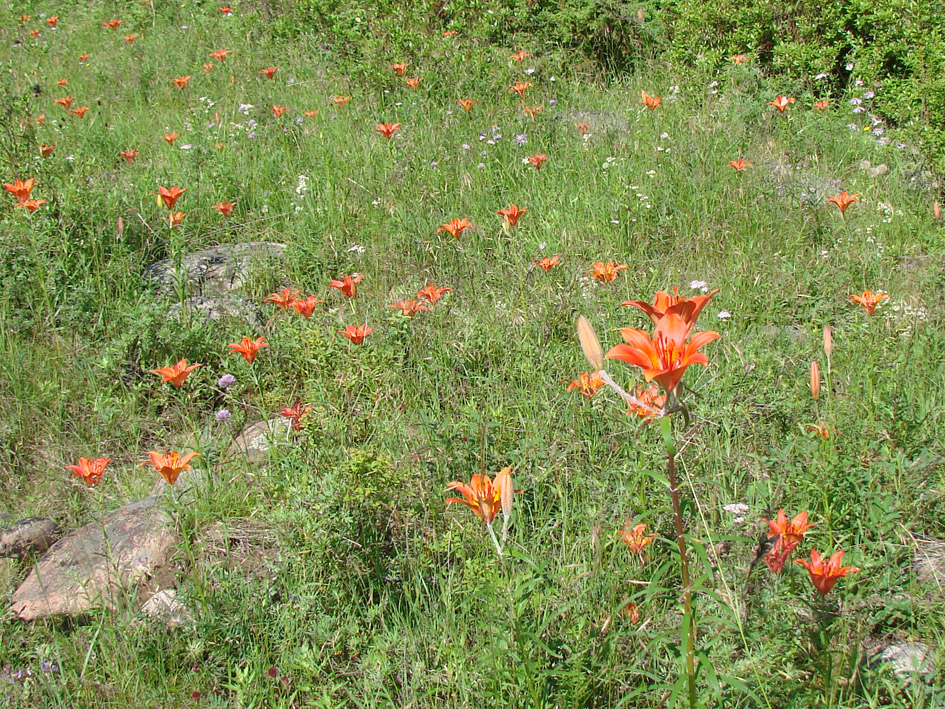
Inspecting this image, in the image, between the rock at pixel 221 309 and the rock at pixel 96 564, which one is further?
the rock at pixel 221 309

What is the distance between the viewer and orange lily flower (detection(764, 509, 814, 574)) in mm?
1751

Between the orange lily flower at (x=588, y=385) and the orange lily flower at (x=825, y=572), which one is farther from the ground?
the orange lily flower at (x=825, y=572)

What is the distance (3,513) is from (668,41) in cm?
547

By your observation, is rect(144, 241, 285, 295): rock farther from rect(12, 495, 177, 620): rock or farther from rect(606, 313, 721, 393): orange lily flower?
rect(606, 313, 721, 393): orange lily flower

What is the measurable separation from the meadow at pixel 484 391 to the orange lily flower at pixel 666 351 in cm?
4

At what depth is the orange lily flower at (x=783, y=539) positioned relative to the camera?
1.75 m

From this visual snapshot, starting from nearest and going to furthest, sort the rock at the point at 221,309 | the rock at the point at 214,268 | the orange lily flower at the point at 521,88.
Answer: the rock at the point at 221,309 → the rock at the point at 214,268 → the orange lily flower at the point at 521,88

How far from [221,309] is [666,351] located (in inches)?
103

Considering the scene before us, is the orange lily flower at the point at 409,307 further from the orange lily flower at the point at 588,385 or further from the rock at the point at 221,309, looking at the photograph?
the rock at the point at 221,309

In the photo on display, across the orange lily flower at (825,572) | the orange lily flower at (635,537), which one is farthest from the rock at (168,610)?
the orange lily flower at (825,572)

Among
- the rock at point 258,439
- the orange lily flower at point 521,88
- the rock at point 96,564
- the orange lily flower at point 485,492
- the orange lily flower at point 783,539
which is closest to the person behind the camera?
the orange lily flower at point 485,492

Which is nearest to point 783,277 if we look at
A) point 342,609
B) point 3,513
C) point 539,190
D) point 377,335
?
point 539,190

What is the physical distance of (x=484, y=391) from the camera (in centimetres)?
284

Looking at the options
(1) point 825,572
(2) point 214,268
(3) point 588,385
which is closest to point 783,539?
(1) point 825,572
